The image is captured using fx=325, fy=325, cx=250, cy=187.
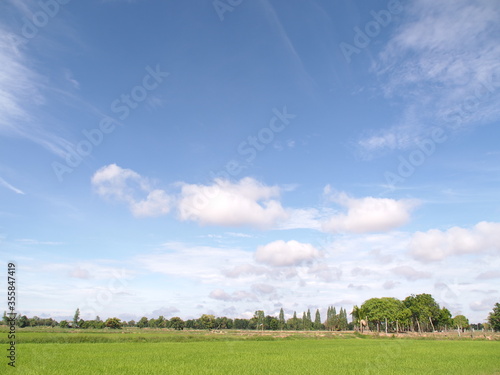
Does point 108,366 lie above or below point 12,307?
below

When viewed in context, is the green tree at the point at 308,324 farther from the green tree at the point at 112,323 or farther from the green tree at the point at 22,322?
the green tree at the point at 22,322

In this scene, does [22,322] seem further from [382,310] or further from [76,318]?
[382,310]

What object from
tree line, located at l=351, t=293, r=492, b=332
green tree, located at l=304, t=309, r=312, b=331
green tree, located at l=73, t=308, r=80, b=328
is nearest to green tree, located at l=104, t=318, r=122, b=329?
green tree, located at l=73, t=308, r=80, b=328

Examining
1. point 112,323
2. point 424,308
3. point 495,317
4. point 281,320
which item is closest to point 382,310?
point 424,308

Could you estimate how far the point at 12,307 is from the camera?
64.7 feet

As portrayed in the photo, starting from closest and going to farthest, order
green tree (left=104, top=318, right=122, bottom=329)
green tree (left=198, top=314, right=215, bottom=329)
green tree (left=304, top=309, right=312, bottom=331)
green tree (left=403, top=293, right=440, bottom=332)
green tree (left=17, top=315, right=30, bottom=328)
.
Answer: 1. green tree (left=403, top=293, right=440, bottom=332)
2. green tree (left=17, top=315, right=30, bottom=328)
3. green tree (left=104, top=318, right=122, bottom=329)
4. green tree (left=198, top=314, right=215, bottom=329)
5. green tree (left=304, top=309, right=312, bottom=331)

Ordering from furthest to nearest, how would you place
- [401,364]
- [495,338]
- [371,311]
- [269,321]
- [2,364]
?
1. [269,321]
2. [371,311]
3. [495,338]
4. [401,364]
5. [2,364]

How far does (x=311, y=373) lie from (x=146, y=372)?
40.5 feet

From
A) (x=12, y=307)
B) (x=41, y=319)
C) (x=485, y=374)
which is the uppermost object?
(x=12, y=307)

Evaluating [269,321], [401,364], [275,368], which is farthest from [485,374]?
[269,321]

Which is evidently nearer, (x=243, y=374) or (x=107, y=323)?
(x=243, y=374)

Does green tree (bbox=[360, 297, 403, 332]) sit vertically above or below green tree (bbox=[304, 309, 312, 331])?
above

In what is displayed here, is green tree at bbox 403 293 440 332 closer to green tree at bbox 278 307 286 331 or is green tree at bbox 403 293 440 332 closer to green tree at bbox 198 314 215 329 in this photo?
green tree at bbox 278 307 286 331

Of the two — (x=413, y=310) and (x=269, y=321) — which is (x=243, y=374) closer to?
(x=413, y=310)
